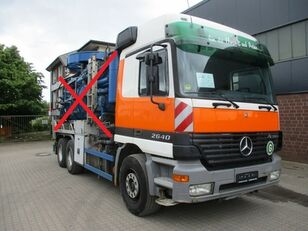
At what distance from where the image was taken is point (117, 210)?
19.2 feet

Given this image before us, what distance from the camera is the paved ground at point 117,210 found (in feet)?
16.7

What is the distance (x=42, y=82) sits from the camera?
95.9 feet

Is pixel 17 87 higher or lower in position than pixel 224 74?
higher

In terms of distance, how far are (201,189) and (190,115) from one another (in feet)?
3.32

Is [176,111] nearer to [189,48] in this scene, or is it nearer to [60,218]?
[189,48]

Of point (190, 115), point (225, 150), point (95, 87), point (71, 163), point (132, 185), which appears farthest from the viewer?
point (71, 163)

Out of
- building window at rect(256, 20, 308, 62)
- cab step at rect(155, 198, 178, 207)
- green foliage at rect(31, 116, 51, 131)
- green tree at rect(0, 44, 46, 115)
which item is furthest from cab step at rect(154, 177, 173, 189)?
green foliage at rect(31, 116, 51, 131)

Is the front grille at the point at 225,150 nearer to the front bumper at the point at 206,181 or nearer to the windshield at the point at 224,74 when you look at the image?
the front bumper at the point at 206,181

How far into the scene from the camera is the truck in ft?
15.0

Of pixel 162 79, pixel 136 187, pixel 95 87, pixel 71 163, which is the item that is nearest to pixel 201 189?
pixel 136 187

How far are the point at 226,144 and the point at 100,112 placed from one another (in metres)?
3.35

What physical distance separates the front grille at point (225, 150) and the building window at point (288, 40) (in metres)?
6.67

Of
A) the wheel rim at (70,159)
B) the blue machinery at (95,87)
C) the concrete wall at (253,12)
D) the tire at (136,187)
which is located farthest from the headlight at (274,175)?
the concrete wall at (253,12)

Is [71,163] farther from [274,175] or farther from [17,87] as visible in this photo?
[17,87]
